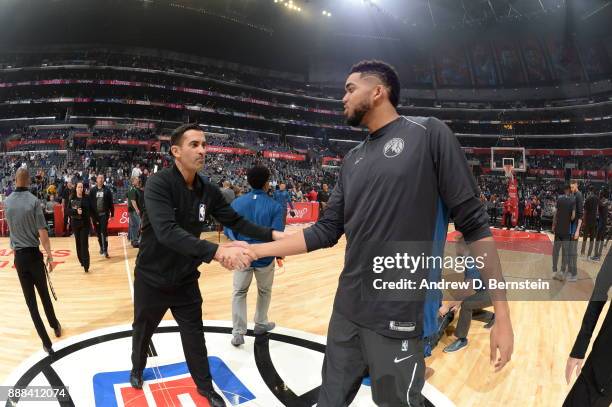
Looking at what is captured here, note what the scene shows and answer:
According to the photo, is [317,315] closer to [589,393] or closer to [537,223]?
[589,393]

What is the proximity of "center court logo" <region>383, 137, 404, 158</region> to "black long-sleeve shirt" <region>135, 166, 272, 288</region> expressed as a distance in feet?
4.14

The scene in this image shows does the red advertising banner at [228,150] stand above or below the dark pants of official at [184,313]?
above

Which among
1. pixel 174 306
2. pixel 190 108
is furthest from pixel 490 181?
pixel 174 306

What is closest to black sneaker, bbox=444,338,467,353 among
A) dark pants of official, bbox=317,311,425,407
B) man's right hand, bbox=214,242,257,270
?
dark pants of official, bbox=317,311,425,407

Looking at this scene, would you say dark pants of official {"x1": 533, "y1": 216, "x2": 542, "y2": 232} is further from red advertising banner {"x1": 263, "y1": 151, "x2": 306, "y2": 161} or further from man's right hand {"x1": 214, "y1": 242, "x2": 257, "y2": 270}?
red advertising banner {"x1": 263, "y1": 151, "x2": 306, "y2": 161}

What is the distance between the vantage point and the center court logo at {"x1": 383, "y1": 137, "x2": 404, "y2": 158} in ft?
4.79

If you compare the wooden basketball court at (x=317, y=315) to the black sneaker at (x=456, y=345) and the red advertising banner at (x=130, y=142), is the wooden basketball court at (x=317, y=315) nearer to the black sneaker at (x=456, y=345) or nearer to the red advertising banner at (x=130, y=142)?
the black sneaker at (x=456, y=345)

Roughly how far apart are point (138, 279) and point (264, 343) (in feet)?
5.59

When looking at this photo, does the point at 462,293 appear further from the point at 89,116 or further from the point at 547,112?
the point at 547,112

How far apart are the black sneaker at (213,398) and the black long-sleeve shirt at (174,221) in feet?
2.81

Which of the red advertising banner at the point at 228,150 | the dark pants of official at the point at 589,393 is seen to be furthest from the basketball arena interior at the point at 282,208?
the red advertising banner at the point at 228,150

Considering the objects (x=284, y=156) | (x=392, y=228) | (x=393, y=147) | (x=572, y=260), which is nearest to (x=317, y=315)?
(x=392, y=228)

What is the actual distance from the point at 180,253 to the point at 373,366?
152 cm

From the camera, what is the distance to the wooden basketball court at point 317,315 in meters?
3.08
